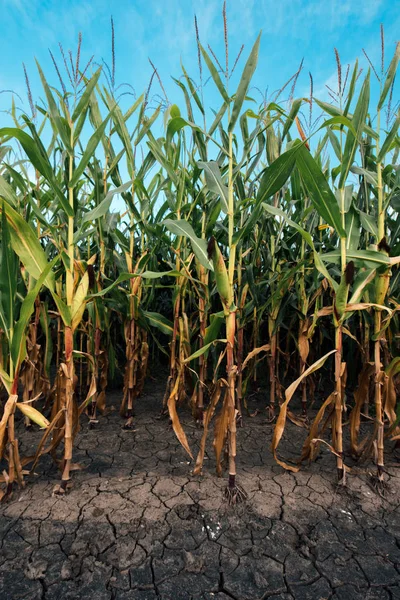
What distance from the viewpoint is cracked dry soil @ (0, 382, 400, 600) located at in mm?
1321

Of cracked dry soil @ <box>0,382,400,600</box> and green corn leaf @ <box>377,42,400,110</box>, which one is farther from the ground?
green corn leaf @ <box>377,42,400,110</box>

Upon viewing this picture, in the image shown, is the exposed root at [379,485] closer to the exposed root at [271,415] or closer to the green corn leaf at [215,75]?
the exposed root at [271,415]

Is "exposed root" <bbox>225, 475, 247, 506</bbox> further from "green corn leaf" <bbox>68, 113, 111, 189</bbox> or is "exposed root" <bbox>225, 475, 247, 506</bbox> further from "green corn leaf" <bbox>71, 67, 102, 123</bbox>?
"green corn leaf" <bbox>71, 67, 102, 123</bbox>

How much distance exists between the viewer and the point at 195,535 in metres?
1.55

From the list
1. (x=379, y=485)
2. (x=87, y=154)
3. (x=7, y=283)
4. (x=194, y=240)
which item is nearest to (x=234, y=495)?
(x=379, y=485)

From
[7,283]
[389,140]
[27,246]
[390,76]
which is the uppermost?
[390,76]

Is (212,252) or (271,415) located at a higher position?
(212,252)

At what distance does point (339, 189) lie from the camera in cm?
186

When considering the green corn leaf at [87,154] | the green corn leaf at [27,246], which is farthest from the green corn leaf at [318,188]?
the green corn leaf at [27,246]

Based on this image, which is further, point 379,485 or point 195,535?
point 379,485

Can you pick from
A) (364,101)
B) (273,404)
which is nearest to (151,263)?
(273,404)

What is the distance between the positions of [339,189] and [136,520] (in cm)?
190

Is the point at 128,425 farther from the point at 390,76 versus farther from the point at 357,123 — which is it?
the point at 390,76

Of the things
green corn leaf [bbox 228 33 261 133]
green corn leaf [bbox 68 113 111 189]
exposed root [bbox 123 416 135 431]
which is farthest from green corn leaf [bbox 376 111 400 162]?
exposed root [bbox 123 416 135 431]
